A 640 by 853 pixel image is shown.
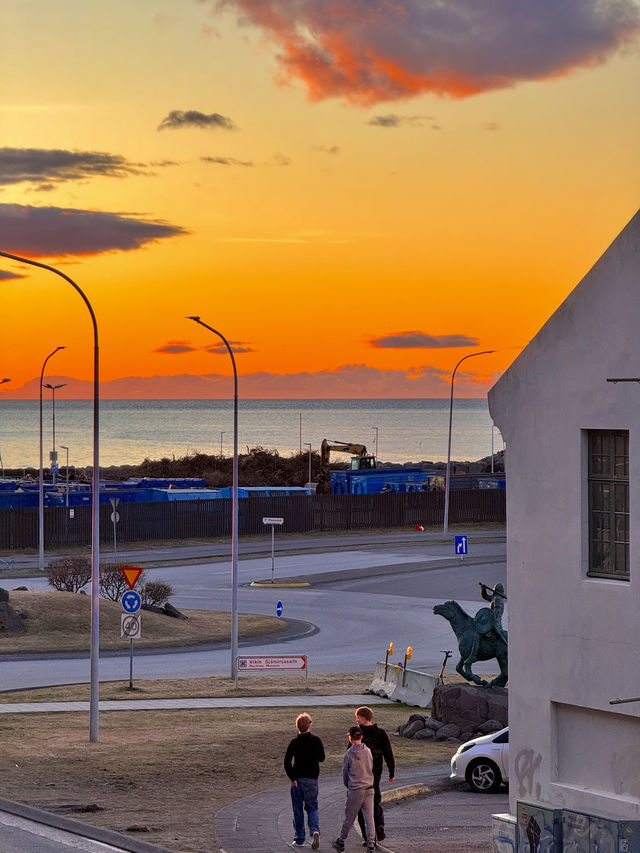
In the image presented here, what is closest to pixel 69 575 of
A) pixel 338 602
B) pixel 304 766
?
pixel 338 602

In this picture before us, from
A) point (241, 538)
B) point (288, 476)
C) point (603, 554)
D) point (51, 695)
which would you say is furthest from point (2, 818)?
point (288, 476)

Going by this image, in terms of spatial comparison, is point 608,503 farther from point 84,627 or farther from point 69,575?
point 69,575

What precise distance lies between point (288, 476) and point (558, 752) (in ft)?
347

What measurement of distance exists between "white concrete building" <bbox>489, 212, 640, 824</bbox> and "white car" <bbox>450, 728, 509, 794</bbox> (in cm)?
435

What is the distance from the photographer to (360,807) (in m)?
15.2

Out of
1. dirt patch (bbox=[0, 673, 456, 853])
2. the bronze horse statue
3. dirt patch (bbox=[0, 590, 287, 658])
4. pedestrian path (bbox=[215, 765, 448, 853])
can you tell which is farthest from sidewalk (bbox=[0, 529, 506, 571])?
pedestrian path (bbox=[215, 765, 448, 853])

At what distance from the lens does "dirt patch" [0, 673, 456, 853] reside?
1755 centimetres

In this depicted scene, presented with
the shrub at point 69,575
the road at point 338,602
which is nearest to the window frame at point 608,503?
the road at point 338,602

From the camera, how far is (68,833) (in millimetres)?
16281

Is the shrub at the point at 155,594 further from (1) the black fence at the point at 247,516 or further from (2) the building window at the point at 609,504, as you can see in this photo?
(2) the building window at the point at 609,504

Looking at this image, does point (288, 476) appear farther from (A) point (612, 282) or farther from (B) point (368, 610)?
(A) point (612, 282)

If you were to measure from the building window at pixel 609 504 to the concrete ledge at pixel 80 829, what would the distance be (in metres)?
6.30

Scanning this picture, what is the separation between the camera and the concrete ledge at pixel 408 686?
95.7 feet

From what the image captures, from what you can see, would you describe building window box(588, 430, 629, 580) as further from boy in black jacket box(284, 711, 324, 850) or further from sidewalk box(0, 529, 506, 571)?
sidewalk box(0, 529, 506, 571)
